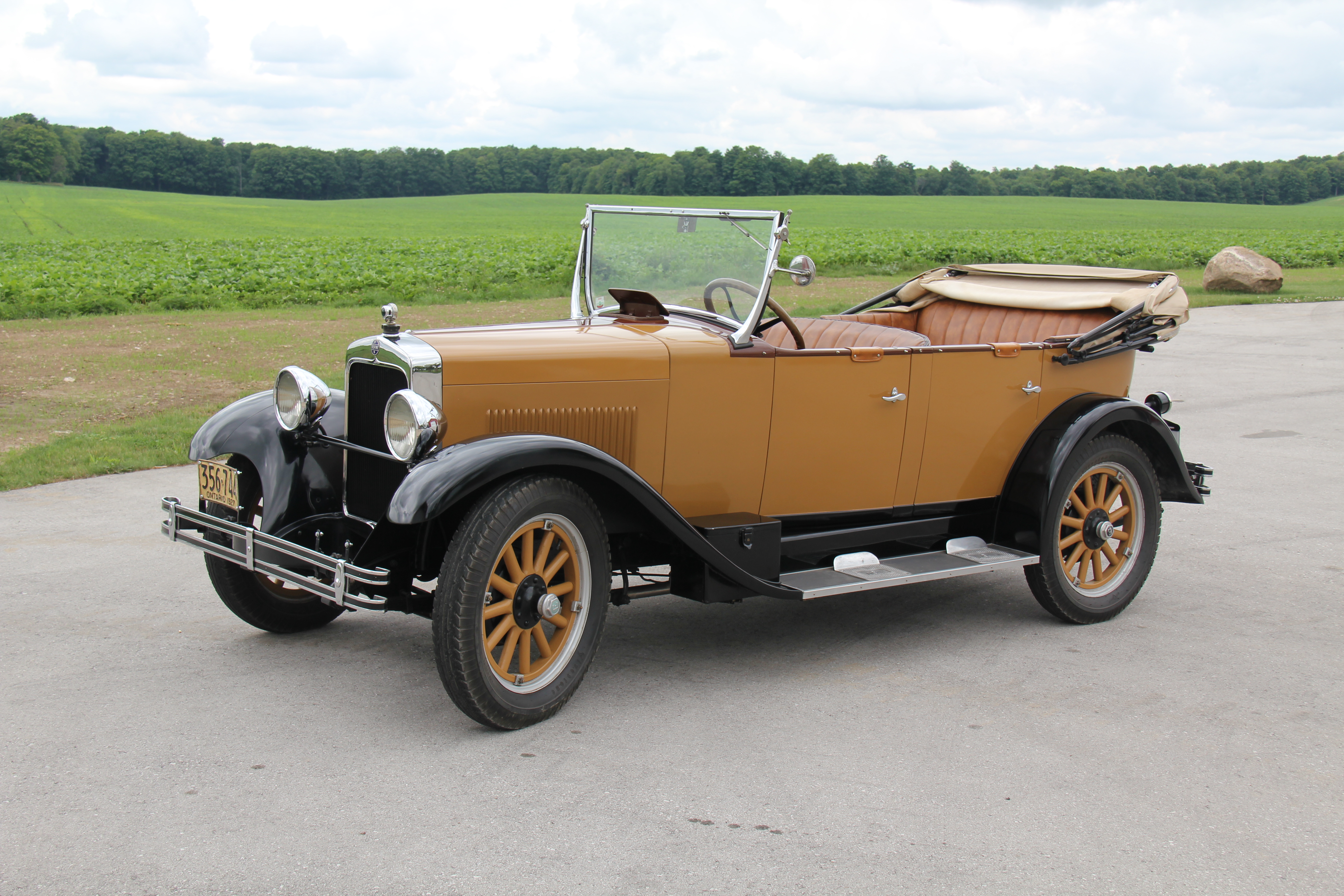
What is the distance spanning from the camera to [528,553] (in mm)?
3629

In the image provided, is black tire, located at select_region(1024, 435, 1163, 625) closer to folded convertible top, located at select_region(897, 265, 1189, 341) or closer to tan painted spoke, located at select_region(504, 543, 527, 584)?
folded convertible top, located at select_region(897, 265, 1189, 341)

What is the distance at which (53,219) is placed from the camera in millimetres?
45625

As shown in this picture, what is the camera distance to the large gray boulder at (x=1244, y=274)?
70.0ft

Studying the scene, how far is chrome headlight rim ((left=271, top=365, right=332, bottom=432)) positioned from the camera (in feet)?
13.6

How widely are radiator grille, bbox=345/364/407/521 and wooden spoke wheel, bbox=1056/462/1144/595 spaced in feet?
9.46

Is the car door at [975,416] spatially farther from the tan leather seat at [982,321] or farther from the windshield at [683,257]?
the windshield at [683,257]

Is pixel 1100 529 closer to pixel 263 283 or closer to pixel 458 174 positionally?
Result: pixel 263 283

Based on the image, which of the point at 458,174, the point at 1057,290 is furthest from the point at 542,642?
the point at 458,174

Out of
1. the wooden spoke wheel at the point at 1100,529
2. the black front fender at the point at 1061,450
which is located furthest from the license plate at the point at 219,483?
the wooden spoke wheel at the point at 1100,529

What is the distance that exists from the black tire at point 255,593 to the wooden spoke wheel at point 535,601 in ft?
3.95

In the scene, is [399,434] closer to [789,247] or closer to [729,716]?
[729,716]

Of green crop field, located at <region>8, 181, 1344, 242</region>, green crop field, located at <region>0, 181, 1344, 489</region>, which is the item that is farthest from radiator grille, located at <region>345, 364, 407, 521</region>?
green crop field, located at <region>8, 181, 1344, 242</region>

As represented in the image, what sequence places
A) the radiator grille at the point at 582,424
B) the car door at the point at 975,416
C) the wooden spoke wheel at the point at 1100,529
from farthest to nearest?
the wooden spoke wheel at the point at 1100,529 < the car door at the point at 975,416 < the radiator grille at the point at 582,424

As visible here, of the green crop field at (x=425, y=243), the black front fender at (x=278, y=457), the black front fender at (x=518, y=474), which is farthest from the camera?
the green crop field at (x=425, y=243)
